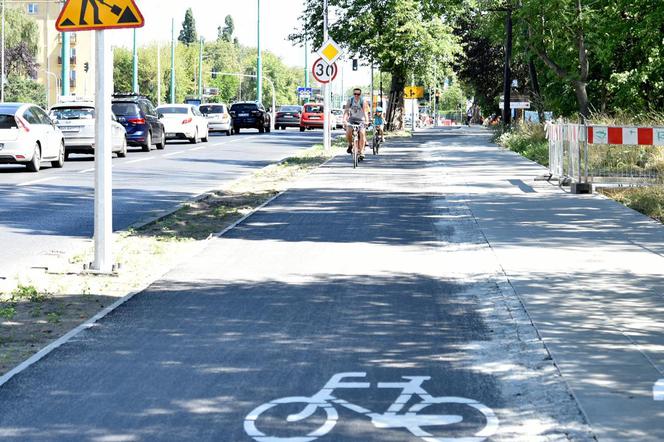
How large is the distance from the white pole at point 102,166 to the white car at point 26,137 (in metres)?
16.2

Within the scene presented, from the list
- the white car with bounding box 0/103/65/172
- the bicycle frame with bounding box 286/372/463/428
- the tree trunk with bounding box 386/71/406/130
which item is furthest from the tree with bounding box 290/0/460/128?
the bicycle frame with bounding box 286/372/463/428

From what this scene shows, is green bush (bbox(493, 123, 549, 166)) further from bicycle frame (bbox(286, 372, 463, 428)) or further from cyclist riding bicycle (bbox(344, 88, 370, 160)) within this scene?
bicycle frame (bbox(286, 372, 463, 428))

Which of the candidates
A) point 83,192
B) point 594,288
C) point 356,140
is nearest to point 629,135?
point 83,192

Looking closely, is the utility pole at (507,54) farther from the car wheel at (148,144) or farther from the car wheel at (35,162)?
the car wheel at (35,162)

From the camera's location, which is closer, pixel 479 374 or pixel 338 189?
pixel 479 374

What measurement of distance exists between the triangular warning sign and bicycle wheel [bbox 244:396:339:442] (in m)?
5.60

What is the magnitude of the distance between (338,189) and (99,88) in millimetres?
A: 10913

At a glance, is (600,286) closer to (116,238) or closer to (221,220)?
(116,238)

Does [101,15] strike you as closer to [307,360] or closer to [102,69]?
[102,69]

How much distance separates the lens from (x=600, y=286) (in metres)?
10.3

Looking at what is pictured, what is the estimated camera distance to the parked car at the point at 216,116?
57.6m

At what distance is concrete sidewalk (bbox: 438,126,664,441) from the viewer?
255 inches

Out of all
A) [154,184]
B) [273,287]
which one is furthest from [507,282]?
[154,184]

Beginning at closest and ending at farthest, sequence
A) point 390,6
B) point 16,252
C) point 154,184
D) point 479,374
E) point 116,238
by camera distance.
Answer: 1. point 479,374
2. point 16,252
3. point 116,238
4. point 154,184
5. point 390,6
